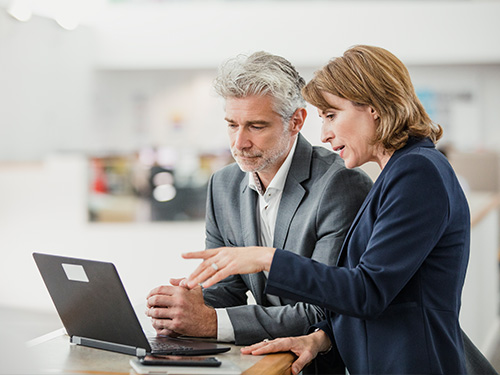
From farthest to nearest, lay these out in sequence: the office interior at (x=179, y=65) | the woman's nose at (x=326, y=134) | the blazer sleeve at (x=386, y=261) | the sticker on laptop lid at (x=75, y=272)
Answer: the office interior at (x=179, y=65), the woman's nose at (x=326, y=134), the sticker on laptop lid at (x=75, y=272), the blazer sleeve at (x=386, y=261)

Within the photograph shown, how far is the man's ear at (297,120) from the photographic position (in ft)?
6.66

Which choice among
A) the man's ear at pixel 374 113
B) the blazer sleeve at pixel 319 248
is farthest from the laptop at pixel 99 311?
the man's ear at pixel 374 113

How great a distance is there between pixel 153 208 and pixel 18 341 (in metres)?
6.24

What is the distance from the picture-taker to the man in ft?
5.80

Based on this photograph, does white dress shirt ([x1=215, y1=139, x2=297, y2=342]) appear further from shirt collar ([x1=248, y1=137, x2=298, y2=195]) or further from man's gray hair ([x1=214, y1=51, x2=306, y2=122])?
man's gray hair ([x1=214, y1=51, x2=306, y2=122])

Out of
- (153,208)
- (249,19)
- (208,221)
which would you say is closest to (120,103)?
(249,19)

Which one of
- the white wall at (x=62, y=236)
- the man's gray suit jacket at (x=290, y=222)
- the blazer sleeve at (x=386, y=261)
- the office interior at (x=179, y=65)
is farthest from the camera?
the office interior at (x=179, y=65)

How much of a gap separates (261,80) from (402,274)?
0.69 m

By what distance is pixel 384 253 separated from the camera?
1511 millimetres

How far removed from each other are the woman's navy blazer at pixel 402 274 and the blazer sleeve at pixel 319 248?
185 millimetres

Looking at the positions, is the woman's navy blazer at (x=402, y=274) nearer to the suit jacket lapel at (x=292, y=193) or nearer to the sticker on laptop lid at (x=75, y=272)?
the suit jacket lapel at (x=292, y=193)

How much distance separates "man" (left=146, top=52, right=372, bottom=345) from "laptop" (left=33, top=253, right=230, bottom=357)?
0.08 metres

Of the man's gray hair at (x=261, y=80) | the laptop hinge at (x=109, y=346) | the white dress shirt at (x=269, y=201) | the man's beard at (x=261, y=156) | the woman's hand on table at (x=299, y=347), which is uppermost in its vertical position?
the man's gray hair at (x=261, y=80)

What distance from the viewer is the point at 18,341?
899 mm
